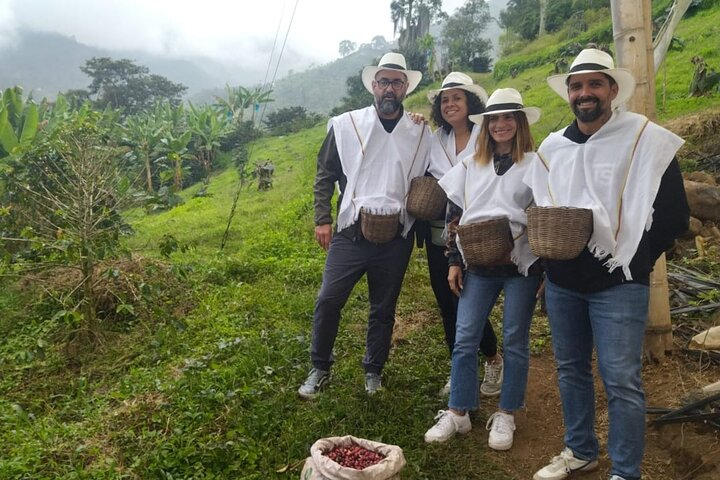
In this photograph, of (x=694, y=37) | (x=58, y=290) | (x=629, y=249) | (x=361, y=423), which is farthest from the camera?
(x=694, y=37)

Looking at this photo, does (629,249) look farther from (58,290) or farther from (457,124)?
(58,290)

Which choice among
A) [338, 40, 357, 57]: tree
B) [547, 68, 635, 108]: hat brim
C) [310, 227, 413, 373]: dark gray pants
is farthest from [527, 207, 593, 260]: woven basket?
[338, 40, 357, 57]: tree

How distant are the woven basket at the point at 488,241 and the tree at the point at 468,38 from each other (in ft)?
110

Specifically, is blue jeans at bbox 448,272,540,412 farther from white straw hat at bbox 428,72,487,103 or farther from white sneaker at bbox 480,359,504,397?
white straw hat at bbox 428,72,487,103

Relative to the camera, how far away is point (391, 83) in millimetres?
3502

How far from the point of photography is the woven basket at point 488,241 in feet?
9.46

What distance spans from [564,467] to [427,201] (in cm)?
151

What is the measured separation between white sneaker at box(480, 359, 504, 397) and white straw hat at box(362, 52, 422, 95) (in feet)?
5.89

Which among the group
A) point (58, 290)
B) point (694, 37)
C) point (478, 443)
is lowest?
point (478, 443)

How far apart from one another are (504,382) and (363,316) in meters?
2.28

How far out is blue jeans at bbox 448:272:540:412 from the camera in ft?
9.74

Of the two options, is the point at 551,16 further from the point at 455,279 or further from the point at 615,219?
the point at 615,219

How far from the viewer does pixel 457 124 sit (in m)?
3.37

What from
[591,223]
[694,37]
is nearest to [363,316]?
[591,223]
